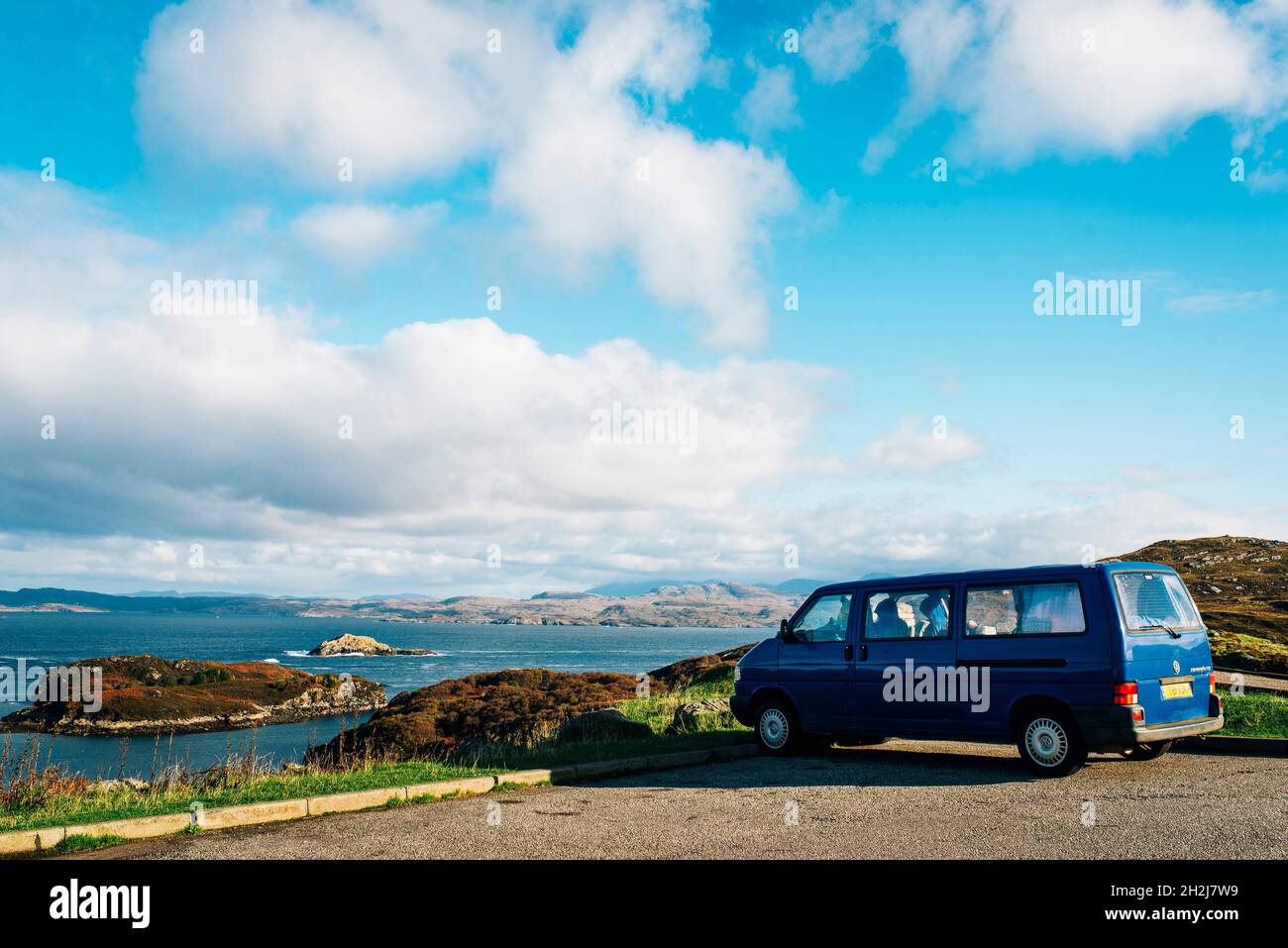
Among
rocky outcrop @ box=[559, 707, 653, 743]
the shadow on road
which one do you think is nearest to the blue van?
the shadow on road

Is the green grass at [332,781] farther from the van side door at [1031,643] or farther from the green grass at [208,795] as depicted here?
the van side door at [1031,643]

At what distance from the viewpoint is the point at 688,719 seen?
16.3 m

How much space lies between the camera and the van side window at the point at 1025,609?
10.6m

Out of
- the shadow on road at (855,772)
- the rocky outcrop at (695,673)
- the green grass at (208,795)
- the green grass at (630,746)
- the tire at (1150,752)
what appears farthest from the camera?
the rocky outcrop at (695,673)

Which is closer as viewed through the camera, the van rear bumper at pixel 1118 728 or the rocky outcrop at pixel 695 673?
the van rear bumper at pixel 1118 728

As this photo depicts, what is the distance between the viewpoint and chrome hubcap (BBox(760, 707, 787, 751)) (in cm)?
1313

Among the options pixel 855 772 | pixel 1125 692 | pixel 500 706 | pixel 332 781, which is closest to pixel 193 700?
pixel 500 706

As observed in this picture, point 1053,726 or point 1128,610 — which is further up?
point 1128,610

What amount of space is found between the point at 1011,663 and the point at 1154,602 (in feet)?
5.65

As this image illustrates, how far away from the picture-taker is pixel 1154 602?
1074 centimetres

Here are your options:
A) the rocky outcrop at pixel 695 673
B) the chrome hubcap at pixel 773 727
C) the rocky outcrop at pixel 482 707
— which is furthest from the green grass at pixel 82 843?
the rocky outcrop at pixel 695 673
